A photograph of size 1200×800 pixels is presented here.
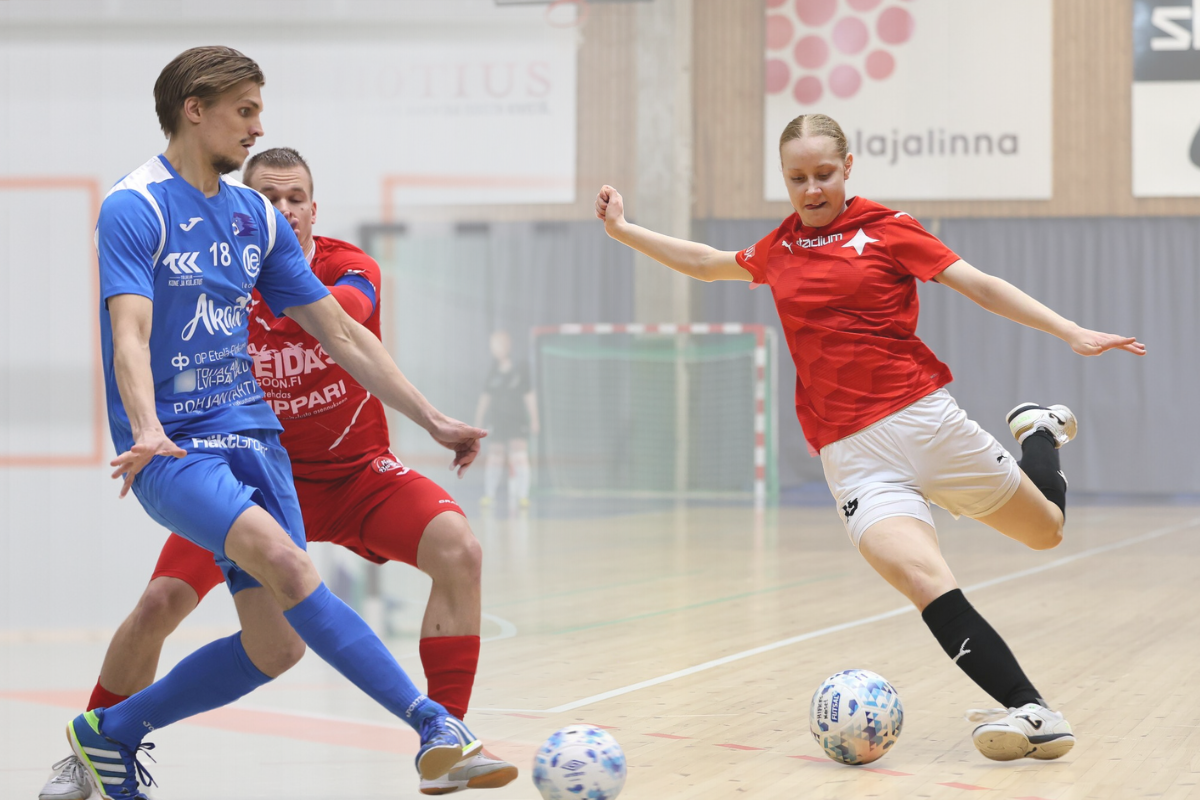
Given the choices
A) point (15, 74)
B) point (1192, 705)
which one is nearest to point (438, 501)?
point (1192, 705)

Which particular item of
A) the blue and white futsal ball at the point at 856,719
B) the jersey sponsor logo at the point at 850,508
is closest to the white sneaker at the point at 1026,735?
the blue and white futsal ball at the point at 856,719

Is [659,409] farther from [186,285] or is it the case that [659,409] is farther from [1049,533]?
[186,285]

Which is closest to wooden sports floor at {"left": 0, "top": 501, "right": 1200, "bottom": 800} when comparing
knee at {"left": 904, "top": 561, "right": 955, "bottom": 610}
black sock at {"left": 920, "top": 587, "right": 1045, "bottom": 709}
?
black sock at {"left": 920, "top": 587, "right": 1045, "bottom": 709}

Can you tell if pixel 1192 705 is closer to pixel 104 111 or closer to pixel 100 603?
pixel 100 603

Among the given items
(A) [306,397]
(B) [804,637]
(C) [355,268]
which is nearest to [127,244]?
(A) [306,397]

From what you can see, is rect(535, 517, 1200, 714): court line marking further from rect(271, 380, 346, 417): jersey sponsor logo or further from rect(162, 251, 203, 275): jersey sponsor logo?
rect(162, 251, 203, 275): jersey sponsor logo

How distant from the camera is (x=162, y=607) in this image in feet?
10.4

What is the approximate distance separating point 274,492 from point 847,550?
7242mm

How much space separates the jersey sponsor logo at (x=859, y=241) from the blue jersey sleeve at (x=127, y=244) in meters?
1.83

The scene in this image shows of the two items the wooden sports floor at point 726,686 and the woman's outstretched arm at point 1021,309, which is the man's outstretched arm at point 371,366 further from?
the woman's outstretched arm at point 1021,309

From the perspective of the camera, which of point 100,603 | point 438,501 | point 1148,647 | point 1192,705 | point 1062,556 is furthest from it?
point 1062,556

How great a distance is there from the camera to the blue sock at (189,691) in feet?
9.47

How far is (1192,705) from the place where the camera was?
14.3 feet

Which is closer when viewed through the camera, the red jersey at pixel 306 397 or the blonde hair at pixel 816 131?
the red jersey at pixel 306 397
